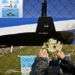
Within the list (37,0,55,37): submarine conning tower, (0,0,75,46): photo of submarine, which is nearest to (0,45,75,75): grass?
(0,0,75,46): photo of submarine

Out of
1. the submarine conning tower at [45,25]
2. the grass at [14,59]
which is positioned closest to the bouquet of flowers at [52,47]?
the submarine conning tower at [45,25]

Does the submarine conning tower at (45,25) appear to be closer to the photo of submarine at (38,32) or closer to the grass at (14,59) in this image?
the photo of submarine at (38,32)

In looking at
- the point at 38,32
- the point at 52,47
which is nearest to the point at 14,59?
the point at 38,32

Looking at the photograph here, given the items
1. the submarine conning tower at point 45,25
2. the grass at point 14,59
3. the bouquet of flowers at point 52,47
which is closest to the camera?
the bouquet of flowers at point 52,47

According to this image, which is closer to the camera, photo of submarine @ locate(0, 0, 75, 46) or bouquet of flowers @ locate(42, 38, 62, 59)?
bouquet of flowers @ locate(42, 38, 62, 59)

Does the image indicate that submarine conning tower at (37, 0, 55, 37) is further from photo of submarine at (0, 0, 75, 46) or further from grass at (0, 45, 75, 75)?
grass at (0, 45, 75, 75)

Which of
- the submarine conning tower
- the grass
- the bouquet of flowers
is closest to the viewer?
the bouquet of flowers

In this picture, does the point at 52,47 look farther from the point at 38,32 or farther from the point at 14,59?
the point at 14,59

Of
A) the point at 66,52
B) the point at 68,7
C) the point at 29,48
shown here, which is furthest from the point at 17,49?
the point at 68,7

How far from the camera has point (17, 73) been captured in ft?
6.93

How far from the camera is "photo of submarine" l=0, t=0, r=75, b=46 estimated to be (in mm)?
1949

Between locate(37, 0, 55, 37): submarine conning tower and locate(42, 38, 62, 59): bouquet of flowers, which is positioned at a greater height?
locate(37, 0, 55, 37): submarine conning tower

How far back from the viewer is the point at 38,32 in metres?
1.98

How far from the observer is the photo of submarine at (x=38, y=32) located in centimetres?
195
